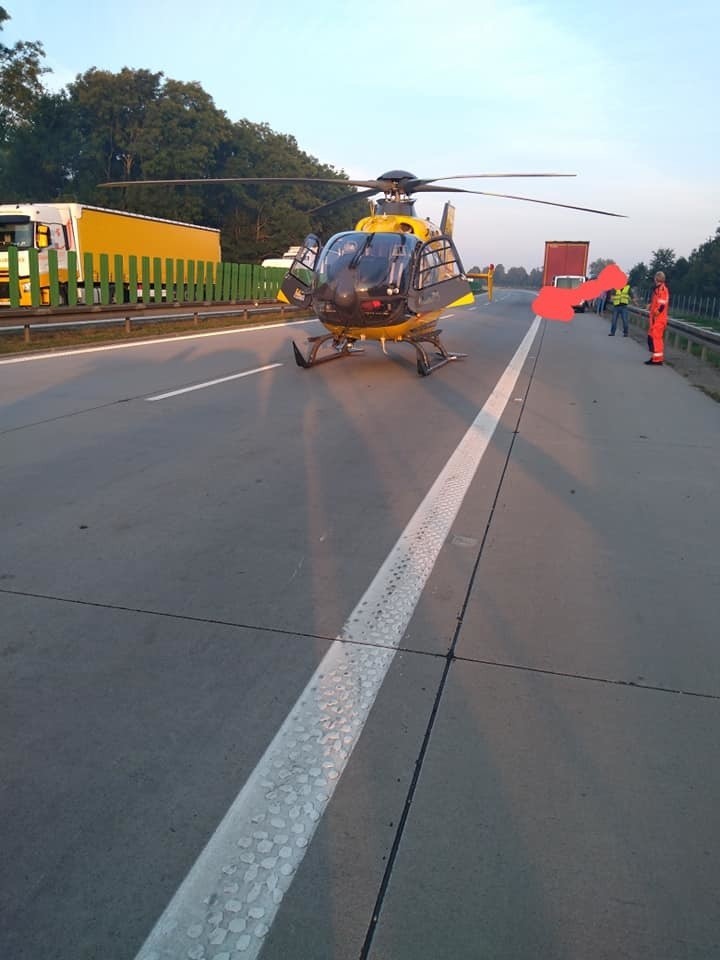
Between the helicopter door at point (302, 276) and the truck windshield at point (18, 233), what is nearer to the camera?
the helicopter door at point (302, 276)

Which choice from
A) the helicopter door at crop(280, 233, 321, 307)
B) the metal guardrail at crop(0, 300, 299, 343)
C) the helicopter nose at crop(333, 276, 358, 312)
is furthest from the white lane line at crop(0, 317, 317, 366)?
the helicopter nose at crop(333, 276, 358, 312)

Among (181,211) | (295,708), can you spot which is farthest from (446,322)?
(181,211)

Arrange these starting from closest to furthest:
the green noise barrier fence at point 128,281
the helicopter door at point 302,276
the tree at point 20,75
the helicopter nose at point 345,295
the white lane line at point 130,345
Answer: the helicopter nose at point 345,295 → the helicopter door at point 302,276 → the white lane line at point 130,345 → the green noise barrier fence at point 128,281 → the tree at point 20,75

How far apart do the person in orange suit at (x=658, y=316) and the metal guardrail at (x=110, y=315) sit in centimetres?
1204

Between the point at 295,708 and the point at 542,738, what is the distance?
926 millimetres

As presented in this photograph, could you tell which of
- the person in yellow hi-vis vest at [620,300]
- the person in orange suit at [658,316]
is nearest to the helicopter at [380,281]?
the person in orange suit at [658,316]

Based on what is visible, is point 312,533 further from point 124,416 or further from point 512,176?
point 512,176

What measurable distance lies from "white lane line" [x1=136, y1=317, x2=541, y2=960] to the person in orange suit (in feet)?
43.0

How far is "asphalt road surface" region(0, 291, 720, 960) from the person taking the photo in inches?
80.4

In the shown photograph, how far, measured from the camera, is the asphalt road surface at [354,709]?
204cm

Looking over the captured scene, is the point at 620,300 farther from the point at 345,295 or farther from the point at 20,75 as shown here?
the point at 20,75

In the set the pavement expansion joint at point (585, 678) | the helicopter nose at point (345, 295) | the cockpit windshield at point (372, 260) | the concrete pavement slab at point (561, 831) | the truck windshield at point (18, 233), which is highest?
the truck windshield at point (18, 233)

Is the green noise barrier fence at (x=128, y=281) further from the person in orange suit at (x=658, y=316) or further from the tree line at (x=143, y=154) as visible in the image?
the tree line at (x=143, y=154)

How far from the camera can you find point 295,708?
2.93 meters
